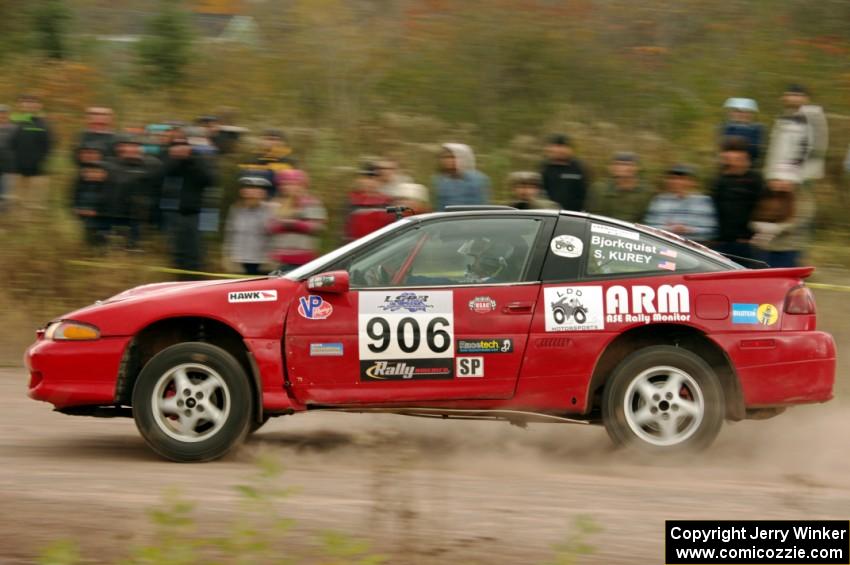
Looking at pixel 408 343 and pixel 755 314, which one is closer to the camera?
pixel 408 343

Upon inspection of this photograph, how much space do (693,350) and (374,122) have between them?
11045 millimetres

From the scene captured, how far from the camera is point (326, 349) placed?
7.27 meters

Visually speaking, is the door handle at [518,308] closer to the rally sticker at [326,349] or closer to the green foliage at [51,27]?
the rally sticker at [326,349]

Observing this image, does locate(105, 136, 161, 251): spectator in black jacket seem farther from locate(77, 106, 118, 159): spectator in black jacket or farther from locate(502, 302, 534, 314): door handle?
locate(502, 302, 534, 314): door handle

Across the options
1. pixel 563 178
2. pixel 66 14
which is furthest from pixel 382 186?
pixel 66 14

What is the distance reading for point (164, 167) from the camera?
1161 cm

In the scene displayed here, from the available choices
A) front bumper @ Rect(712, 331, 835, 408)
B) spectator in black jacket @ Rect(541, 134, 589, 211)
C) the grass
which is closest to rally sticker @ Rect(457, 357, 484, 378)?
front bumper @ Rect(712, 331, 835, 408)

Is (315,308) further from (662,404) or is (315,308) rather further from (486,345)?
(662,404)

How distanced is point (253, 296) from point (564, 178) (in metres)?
4.64

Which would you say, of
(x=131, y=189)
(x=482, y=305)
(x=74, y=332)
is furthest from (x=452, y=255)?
(x=131, y=189)

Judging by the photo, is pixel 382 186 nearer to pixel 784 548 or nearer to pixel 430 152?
pixel 430 152

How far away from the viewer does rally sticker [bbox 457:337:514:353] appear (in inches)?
286

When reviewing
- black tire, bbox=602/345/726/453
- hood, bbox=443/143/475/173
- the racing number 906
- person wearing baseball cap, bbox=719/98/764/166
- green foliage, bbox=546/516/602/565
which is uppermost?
person wearing baseball cap, bbox=719/98/764/166

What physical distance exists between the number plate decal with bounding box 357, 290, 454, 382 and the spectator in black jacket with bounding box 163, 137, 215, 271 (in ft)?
15.4
